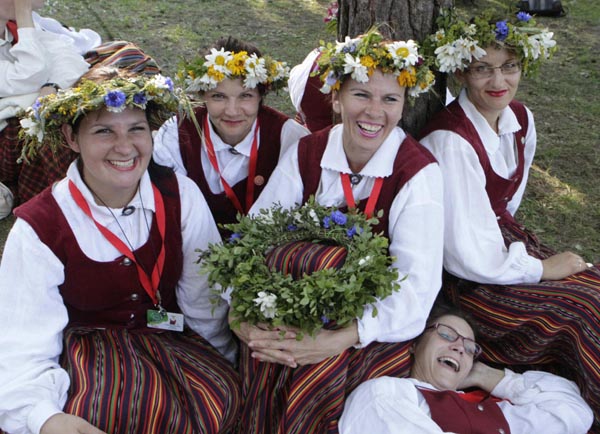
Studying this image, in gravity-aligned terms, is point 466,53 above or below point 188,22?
above

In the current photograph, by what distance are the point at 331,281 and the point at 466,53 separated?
1.53m

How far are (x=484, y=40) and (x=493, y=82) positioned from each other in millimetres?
222

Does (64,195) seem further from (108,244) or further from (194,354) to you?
(194,354)

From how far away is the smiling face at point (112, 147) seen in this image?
2.98 meters

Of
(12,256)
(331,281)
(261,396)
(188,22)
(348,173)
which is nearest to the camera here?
(331,281)

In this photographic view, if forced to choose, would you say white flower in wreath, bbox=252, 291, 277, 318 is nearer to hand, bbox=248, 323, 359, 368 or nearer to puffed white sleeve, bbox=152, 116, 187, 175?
hand, bbox=248, 323, 359, 368

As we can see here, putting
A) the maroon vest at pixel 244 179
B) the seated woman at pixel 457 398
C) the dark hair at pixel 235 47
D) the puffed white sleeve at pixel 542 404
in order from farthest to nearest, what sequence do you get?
1. the maroon vest at pixel 244 179
2. the dark hair at pixel 235 47
3. the puffed white sleeve at pixel 542 404
4. the seated woman at pixel 457 398

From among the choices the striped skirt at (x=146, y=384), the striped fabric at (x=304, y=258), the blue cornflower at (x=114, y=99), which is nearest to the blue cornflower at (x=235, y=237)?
the striped fabric at (x=304, y=258)

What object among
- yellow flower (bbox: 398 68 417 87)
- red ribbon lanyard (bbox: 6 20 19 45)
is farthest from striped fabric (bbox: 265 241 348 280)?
red ribbon lanyard (bbox: 6 20 19 45)

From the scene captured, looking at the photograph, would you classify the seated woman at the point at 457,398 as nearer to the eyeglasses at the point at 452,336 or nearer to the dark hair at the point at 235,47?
the eyeglasses at the point at 452,336

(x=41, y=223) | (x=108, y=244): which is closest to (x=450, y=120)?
(x=108, y=244)

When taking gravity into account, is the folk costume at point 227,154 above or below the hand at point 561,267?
above

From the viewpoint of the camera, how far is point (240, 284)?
2.81 metres

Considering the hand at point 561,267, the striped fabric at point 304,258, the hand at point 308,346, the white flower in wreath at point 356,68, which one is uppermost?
the white flower in wreath at point 356,68
